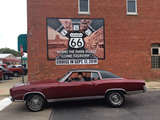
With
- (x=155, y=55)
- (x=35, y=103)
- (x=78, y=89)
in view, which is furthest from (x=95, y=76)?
(x=155, y=55)

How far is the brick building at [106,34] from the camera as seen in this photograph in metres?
11.9

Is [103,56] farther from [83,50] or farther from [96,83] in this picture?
[96,83]

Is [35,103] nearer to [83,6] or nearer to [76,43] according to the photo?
[76,43]

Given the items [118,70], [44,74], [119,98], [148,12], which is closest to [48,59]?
[44,74]

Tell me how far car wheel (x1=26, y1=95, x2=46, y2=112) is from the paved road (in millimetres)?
537

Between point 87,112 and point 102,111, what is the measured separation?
537mm

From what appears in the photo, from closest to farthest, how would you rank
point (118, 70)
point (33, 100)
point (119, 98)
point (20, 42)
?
point (33, 100) → point (119, 98) → point (118, 70) → point (20, 42)

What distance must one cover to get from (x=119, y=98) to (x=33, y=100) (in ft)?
10.5

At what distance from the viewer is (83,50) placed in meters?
12.2

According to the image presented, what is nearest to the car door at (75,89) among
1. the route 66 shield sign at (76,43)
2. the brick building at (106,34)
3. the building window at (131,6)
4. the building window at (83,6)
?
the brick building at (106,34)

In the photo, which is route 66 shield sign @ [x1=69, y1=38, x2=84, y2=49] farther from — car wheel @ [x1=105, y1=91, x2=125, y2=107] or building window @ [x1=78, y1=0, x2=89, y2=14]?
car wheel @ [x1=105, y1=91, x2=125, y2=107]

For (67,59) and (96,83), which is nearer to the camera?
(96,83)

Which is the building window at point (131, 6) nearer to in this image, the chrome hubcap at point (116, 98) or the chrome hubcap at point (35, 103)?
the chrome hubcap at point (116, 98)

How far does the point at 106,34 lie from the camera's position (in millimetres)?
12609
